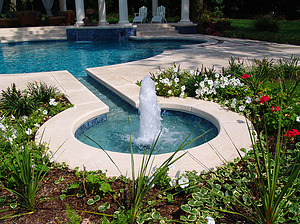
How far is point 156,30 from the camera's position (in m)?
16.2

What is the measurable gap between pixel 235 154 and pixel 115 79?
3.66 meters

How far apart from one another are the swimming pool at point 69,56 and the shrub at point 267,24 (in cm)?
408

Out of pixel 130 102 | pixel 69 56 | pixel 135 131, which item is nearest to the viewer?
pixel 135 131

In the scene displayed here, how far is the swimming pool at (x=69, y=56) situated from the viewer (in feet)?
29.1

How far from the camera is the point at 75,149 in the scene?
124 inches

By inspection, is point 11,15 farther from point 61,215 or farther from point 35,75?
point 61,215

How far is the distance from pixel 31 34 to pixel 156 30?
6668mm

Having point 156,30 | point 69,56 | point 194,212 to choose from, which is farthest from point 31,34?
point 194,212

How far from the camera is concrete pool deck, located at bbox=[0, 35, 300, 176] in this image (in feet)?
→ 9.54

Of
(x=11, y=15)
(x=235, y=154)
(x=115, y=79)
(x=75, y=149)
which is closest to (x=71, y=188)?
(x=75, y=149)

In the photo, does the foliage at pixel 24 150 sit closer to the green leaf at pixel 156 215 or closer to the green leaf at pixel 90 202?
the green leaf at pixel 90 202

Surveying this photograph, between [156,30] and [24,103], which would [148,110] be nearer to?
[24,103]

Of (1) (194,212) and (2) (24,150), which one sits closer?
(1) (194,212)

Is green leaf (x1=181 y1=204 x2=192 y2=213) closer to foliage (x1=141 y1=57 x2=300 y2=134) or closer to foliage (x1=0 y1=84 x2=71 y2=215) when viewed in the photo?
foliage (x1=0 y1=84 x2=71 y2=215)
